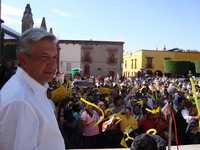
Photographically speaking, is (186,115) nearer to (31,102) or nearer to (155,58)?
(31,102)

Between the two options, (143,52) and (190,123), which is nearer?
(190,123)

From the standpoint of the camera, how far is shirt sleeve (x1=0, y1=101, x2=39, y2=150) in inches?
82.1

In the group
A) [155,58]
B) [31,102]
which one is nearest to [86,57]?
[155,58]

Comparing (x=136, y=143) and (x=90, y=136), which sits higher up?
(x=136, y=143)

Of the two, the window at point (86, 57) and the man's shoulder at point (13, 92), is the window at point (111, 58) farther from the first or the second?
the man's shoulder at point (13, 92)

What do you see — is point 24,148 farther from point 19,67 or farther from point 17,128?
point 19,67

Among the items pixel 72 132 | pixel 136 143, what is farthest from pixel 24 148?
pixel 72 132

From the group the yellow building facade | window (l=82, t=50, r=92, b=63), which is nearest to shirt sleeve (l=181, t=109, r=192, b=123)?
the yellow building facade

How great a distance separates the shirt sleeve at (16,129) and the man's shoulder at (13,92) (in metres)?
0.03

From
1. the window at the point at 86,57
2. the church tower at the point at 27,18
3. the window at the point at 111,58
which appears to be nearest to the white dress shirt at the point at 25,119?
the church tower at the point at 27,18

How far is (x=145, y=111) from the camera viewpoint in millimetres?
12469

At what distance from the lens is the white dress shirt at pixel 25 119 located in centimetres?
209

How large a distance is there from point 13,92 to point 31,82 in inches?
5.2

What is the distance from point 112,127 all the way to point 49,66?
8568mm
